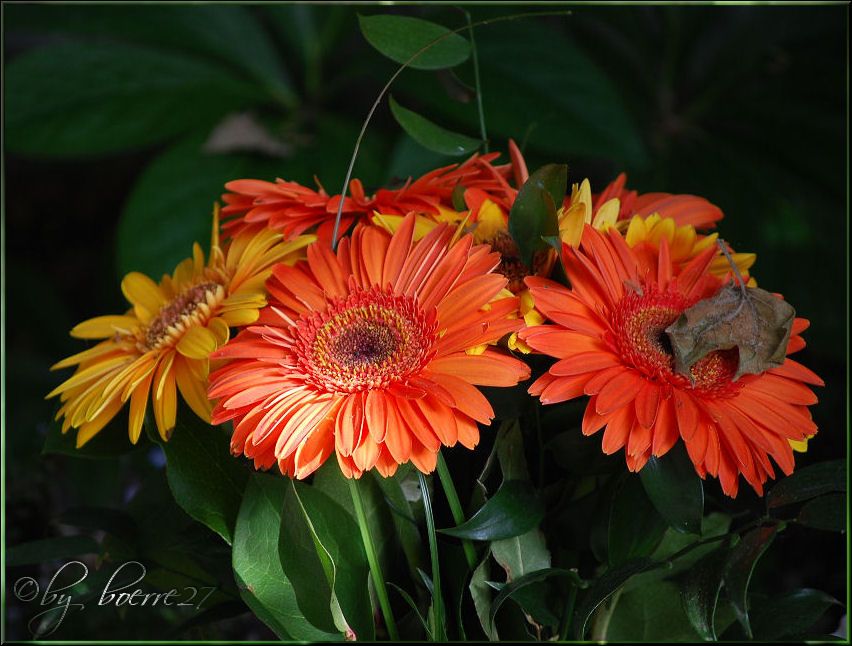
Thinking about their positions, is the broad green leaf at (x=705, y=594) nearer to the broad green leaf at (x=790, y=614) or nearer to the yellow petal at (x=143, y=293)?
the broad green leaf at (x=790, y=614)

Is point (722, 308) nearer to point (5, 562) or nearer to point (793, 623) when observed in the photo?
point (793, 623)

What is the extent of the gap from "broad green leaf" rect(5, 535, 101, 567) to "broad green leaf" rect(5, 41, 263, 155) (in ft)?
1.31

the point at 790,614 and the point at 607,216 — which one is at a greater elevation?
the point at 607,216

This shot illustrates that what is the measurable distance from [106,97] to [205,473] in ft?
1.56

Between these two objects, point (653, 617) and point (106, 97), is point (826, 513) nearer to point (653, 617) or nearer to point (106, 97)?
point (653, 617)

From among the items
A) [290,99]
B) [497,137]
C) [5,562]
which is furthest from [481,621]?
[290,99]

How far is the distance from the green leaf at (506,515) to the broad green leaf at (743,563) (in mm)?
55

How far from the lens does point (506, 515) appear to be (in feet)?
0.74

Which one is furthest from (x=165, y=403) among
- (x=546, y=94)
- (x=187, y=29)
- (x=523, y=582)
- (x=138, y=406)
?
(x=187, y=29)

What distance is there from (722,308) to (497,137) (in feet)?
1.09

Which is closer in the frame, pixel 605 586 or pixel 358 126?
pixel 605 586

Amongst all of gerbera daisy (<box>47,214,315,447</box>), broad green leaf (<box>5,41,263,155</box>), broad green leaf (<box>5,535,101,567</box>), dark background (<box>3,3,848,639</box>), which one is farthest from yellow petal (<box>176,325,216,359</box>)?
broad green leaf (<box>5,41,263,155</box>)

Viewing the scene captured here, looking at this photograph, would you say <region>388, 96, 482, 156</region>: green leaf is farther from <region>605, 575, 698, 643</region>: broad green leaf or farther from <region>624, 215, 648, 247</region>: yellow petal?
<region>605, 575, 698, 643</region>: broad green leaf

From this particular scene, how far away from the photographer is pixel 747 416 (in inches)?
8.4
